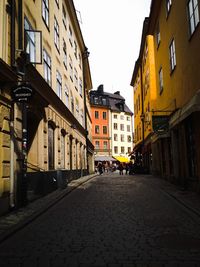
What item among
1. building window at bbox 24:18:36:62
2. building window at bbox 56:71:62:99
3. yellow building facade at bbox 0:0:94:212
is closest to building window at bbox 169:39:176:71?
yellow building facade at bbox 0:0:94:212

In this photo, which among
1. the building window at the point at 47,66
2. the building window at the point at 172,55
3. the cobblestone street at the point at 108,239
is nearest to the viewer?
the cobblestone street at the point at 108,239

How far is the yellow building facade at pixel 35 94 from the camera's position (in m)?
10.4

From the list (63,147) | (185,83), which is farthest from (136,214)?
(63,147)

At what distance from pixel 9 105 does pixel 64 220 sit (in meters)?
4.05

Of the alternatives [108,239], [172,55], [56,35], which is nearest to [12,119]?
[108,239]

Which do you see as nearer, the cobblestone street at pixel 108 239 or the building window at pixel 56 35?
the cobblestone street at pixel 108 239

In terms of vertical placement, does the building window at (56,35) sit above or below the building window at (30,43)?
above

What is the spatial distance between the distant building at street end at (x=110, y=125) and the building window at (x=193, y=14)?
55690 millimetres

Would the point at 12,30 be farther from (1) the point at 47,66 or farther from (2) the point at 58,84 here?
(2) the point at 58,84

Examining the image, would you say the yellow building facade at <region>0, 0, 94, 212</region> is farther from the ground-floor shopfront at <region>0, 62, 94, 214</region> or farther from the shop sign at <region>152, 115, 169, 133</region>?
the shop sign at <region>152, 115, 169, 133</region>

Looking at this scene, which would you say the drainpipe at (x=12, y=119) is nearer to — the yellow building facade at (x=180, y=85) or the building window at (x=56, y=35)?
the yellow building facade at (x=180, y=85)

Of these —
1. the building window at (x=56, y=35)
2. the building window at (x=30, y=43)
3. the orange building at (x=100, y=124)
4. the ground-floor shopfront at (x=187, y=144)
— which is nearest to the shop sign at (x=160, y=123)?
the ground-floor shopfront at (x=187, y=144)

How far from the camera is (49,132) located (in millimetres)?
17609

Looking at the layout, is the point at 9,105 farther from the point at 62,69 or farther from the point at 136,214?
the point at 62,69
